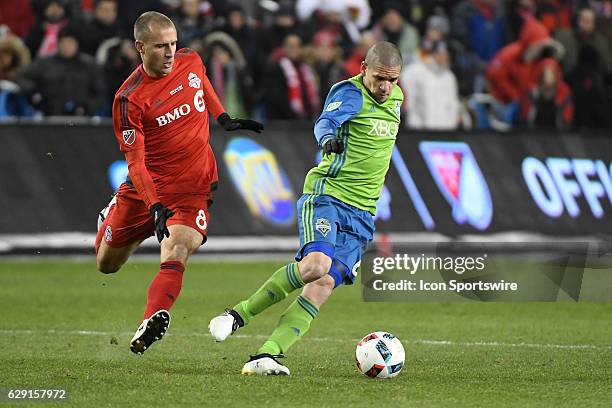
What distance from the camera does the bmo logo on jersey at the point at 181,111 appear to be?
9.79 meters

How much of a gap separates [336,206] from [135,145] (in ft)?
4.85

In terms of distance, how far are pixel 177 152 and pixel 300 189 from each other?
7.62 metres

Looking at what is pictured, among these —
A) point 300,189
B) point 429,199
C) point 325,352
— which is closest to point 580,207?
point 429,199

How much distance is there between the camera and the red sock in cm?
901

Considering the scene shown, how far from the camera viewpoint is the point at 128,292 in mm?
14883

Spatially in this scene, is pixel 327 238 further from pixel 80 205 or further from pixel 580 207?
pixel 580 207

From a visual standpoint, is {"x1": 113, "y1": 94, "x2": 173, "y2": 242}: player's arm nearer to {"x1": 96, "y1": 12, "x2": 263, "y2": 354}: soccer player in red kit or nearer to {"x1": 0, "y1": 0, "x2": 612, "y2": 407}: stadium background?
{"x1": 96, "y1": 12, "x2": 263, "y2": 354}: soccer player in red kit

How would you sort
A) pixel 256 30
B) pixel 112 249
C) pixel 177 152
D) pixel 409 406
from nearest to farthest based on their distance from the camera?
1. pixel 409 406
2. pixel 177 152
3. pixel 112 249
4. pixel 256 30

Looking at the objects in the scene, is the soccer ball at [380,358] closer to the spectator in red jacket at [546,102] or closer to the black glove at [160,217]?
the black glove at [160,217]

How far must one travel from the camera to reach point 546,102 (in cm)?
2058

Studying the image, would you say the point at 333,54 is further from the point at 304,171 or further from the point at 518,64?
the point at 518,64

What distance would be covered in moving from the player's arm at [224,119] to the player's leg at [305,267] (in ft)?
3.04

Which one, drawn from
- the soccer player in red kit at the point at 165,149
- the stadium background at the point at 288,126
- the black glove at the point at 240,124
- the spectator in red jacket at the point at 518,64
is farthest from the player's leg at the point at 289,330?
the spectator in red jacket at the point at 518,64

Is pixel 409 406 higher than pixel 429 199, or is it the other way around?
pixel 409 406
